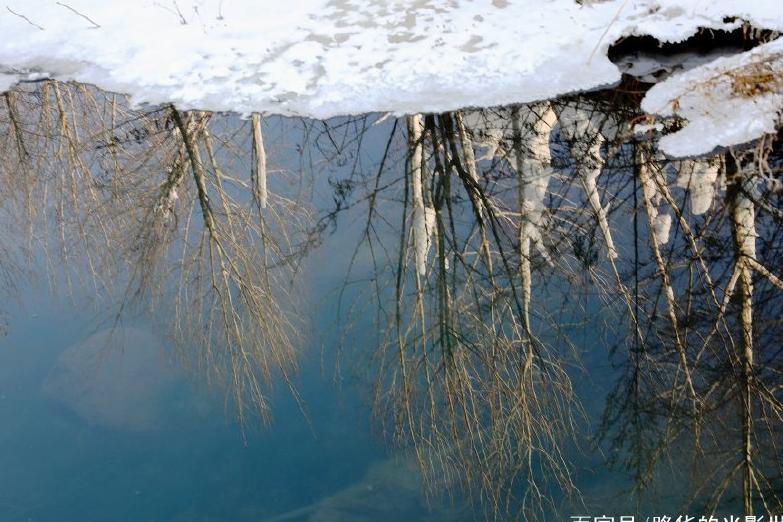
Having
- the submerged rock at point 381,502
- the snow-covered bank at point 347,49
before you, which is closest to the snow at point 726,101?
the snow-covered bank at point 347,49

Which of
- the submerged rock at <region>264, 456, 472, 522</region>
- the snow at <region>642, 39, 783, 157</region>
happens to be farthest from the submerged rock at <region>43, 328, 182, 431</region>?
the snow at <region>642, 39, 783, 157</region>

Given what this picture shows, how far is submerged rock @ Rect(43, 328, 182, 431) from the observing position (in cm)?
315

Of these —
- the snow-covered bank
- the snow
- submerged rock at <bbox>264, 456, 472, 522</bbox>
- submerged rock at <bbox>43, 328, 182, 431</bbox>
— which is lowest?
submerged rock at <bbox>264, 456, 472, 522</bbox>

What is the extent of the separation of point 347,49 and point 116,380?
5.74ft

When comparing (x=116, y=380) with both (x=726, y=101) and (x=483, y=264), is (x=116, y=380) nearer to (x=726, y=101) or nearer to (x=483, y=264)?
(x=483, y=264)

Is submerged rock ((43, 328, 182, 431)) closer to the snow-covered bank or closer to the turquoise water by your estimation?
the turquoise water

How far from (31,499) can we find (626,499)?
7.48 feet

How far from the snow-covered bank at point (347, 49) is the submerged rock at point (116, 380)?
1.05 m

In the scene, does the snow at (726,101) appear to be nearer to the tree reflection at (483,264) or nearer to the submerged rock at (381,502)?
the tree reflection at (483,264)

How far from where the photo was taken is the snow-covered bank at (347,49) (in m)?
2.95

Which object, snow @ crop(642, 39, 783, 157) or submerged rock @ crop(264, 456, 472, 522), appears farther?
submerged rock @ crop(264, 456, 472, 522)

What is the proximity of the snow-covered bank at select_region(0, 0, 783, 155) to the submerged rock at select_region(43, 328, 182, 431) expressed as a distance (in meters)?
1.05

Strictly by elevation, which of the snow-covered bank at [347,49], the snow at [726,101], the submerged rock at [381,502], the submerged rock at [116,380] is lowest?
the submerged rock at [381,502]

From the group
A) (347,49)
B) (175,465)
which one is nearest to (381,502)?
(175,465)
